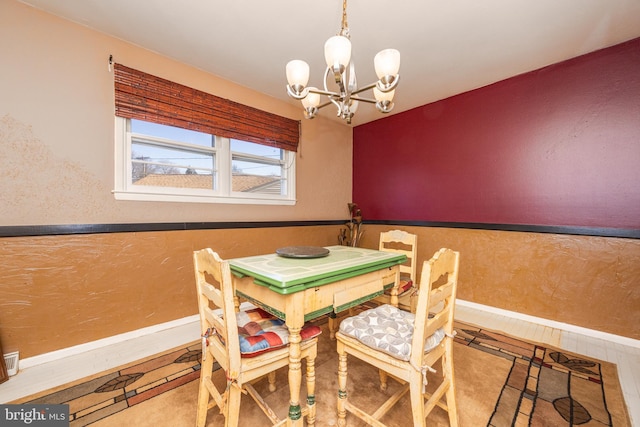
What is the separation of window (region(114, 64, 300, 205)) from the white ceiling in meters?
0.37

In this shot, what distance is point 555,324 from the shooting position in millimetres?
2463

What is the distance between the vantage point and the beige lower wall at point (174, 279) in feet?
5.94

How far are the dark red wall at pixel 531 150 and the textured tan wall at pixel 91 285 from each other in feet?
9.02

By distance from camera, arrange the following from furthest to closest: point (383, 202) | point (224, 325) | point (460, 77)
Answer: point (383, 202) < point (460, 77) < point (224, 325)

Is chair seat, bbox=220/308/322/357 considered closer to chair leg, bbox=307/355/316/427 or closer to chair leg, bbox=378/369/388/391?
chair leg, bbox=307/355/316/427

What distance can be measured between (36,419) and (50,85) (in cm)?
216

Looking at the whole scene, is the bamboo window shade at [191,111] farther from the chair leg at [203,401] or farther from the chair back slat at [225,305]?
the chair leg at [203,401]

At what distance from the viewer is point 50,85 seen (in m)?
1.89

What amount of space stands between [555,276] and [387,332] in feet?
7.65

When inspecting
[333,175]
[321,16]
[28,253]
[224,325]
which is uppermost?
Answer: [321,16]

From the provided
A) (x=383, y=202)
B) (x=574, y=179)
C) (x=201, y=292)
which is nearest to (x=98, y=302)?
(x=201, y=292)

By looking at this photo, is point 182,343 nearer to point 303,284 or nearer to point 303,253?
point 303,253

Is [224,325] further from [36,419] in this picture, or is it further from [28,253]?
[28,253]

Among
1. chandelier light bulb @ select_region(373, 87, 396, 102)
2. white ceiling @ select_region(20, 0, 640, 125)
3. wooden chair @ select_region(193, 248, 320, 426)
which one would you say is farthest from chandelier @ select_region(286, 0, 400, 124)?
wooden chair @ select_region(193, 248, 320, 426)
